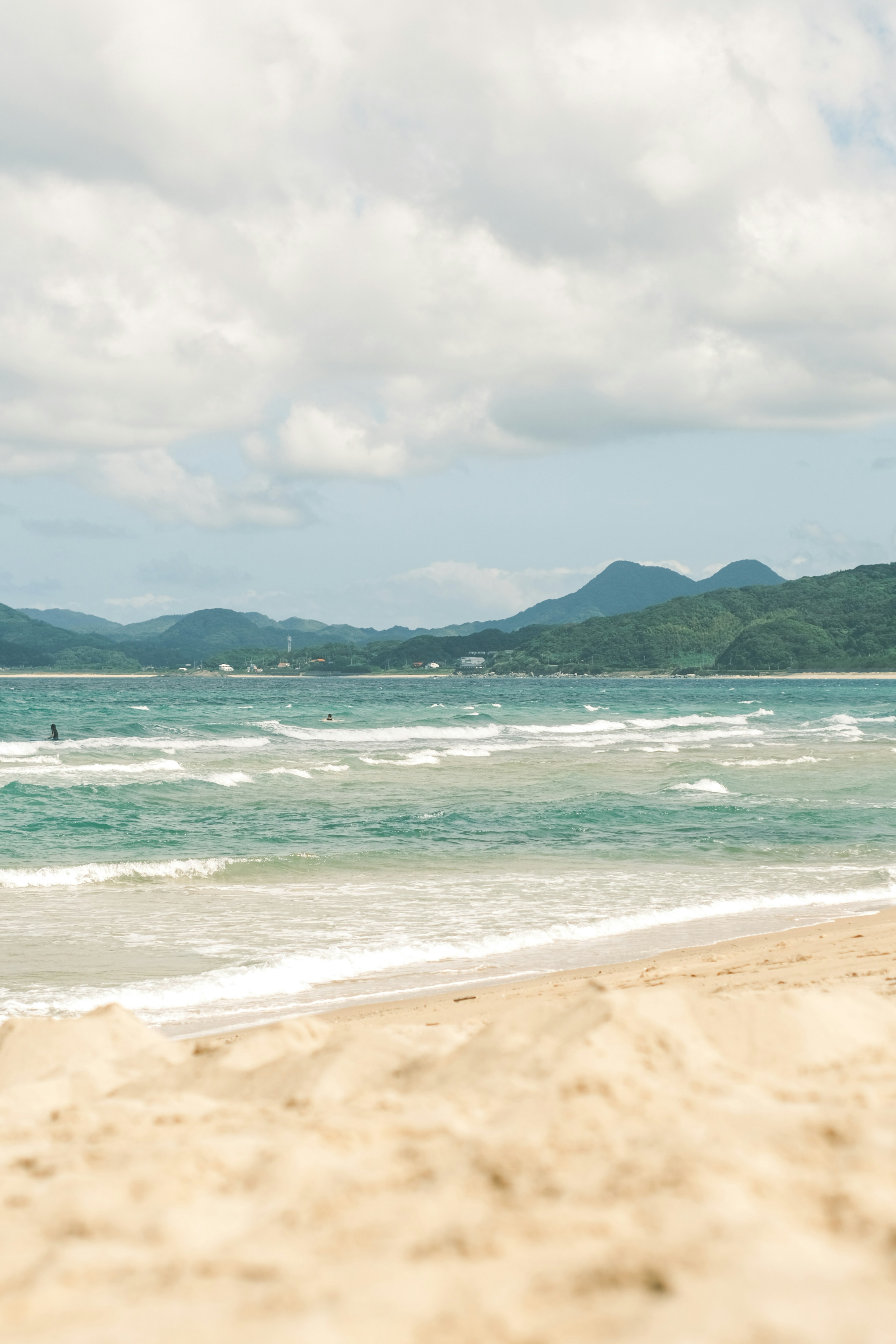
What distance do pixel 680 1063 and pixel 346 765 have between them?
95.8 feet

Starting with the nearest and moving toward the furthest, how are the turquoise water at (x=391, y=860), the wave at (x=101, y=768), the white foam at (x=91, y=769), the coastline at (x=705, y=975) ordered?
the coastline at (x=705, y=975), the turquoise water at (x=391, y=860), the white foam at (x=91, y=769), the wave at (x=101, y=768)

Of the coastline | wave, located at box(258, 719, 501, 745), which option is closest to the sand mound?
the coastline

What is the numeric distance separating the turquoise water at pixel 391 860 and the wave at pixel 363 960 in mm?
38

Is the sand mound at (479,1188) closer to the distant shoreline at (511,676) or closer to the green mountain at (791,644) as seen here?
the distant shoreline at (511,676)

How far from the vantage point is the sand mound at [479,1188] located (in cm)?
229

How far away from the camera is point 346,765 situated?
107 feet

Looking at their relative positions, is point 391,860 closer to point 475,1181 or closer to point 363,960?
point 363,960

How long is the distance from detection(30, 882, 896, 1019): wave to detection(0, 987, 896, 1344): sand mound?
460 cm

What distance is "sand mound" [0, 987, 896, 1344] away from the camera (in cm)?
229

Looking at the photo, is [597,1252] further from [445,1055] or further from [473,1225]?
[445,1055]

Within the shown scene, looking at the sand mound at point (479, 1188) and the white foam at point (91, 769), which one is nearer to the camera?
the sand mound at point (479, 1188)

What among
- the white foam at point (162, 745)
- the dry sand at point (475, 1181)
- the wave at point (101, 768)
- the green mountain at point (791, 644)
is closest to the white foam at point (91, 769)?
the wave at point (101, 768)

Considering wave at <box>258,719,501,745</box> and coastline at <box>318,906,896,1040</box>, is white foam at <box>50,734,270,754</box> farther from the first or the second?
coastline at <box>318,906,896,1040</box>

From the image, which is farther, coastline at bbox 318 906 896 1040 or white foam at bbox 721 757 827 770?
white foam at bbox 721 757 827 770
